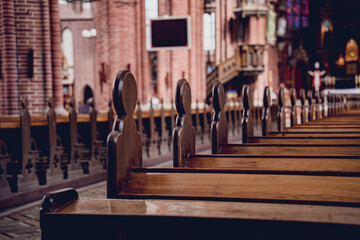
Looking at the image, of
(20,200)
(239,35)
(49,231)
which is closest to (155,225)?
(49,231)

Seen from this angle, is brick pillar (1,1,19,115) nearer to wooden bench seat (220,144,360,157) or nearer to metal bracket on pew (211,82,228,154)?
metal bracket on pew (211,82,228,154)

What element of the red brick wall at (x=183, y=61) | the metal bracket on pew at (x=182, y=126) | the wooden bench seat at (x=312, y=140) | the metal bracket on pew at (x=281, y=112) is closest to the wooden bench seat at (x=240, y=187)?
the metal bracket on pew at (x=182, y=126)

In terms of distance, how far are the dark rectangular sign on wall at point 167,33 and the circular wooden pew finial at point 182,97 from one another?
8128 millimetres

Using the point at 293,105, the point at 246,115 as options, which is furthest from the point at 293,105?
the point at 246,115

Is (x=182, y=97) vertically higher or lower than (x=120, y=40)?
lower

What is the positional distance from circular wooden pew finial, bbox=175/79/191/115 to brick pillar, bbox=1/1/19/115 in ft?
17.5

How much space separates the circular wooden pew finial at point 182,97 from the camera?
247 centimetres

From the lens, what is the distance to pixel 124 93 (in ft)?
Answer: 6.46

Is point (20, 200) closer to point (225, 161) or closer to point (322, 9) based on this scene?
point (225, 161)

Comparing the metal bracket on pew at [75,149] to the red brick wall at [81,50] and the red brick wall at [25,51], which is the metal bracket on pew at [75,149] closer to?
the red brick wall at [25,51]

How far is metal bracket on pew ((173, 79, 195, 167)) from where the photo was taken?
2480 mm

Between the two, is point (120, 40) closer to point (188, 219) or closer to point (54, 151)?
point (54, 151)

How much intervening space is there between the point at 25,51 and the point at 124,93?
5.82m

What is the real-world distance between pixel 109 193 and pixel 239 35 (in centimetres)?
2133
